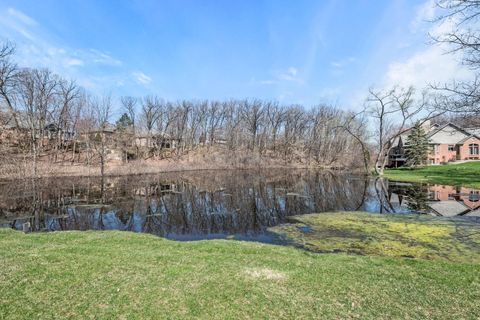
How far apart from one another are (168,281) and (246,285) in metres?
1.55

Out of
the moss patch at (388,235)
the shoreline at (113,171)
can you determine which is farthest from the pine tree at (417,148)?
the moss patch at (388,235)

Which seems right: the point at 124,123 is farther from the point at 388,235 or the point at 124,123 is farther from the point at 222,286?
the point at 222,286

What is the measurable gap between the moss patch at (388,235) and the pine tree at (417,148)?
37.1 m

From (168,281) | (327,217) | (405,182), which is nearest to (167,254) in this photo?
(168,281)

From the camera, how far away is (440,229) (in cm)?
1212

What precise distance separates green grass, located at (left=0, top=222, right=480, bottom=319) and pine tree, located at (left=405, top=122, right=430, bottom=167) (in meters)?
45.8

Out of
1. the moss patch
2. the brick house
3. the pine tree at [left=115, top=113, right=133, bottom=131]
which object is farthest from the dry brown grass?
the moss patch

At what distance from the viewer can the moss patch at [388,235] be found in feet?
30.7

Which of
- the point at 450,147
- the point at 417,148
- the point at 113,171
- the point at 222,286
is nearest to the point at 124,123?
the point at 113,171

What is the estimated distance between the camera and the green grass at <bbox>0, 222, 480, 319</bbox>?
4676 mm

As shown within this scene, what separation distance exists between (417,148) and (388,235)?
138 feet

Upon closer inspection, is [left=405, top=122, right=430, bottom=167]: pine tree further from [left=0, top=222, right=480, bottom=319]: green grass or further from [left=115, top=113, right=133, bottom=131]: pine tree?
[left=115, top=113, right=133, bottom=131]: pine tree

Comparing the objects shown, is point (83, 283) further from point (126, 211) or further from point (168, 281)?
point (126, 211)

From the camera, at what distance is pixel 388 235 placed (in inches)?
451
